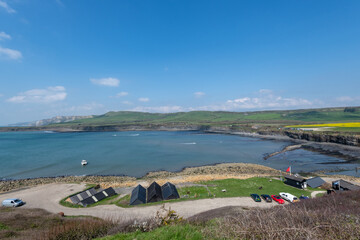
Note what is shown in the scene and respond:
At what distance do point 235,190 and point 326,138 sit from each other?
7952 centimetres

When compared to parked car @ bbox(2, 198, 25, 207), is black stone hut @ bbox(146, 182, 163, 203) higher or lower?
higher

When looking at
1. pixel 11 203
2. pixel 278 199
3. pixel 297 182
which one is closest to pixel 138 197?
pixel 278 199

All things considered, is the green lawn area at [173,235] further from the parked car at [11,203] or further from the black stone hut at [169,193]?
the parked car at [11,203]

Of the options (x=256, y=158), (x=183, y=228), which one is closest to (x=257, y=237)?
(x=183, y=228)

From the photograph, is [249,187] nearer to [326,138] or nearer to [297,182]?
[297,182]

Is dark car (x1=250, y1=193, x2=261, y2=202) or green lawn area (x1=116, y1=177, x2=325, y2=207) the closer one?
dark car (x1=250, y1=193, x2=261, y2=202)

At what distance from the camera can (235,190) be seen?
26922 millimetres

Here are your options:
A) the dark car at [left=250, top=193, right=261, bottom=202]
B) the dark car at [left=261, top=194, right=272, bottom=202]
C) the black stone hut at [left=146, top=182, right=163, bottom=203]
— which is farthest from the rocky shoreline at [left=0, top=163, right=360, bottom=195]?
the dark car at [left=261, top=194, right=272, bottom=202]

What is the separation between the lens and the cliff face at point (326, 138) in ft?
227

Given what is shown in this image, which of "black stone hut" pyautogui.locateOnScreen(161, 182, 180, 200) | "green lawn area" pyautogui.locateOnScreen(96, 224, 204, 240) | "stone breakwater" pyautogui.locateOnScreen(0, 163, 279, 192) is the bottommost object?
"stone breakwater" pyautogui.locateOnScreen(0, 163, 279, 192)

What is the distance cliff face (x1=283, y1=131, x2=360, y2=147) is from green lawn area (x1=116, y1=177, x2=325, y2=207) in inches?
2551

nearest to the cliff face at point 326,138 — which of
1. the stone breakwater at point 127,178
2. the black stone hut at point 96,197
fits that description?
the stone breakwater at point 127,178

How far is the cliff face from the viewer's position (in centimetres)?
6912

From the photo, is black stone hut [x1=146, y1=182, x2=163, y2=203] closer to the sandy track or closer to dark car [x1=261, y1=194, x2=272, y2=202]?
the sandy track
